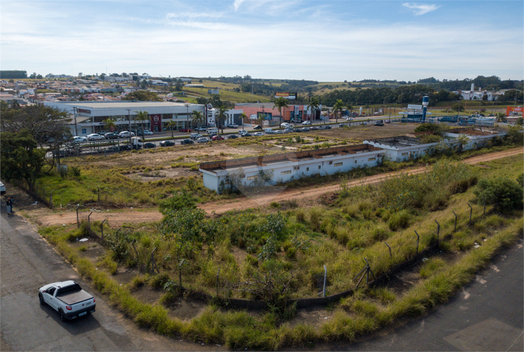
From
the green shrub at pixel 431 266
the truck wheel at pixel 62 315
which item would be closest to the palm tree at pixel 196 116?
the green shrub at pixel 431 266

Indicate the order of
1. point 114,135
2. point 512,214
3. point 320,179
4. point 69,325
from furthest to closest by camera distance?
point 114,135
point 320,179
point 512,214
point 69,325

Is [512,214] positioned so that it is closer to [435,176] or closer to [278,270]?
[435,176]

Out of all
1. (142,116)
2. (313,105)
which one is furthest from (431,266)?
(313,105)

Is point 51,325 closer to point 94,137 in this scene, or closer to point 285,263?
point 285,263

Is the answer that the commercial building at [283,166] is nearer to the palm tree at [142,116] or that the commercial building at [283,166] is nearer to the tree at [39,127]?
the tree at [39,127]

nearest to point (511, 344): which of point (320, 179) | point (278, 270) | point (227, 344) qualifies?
point (278, 270)
